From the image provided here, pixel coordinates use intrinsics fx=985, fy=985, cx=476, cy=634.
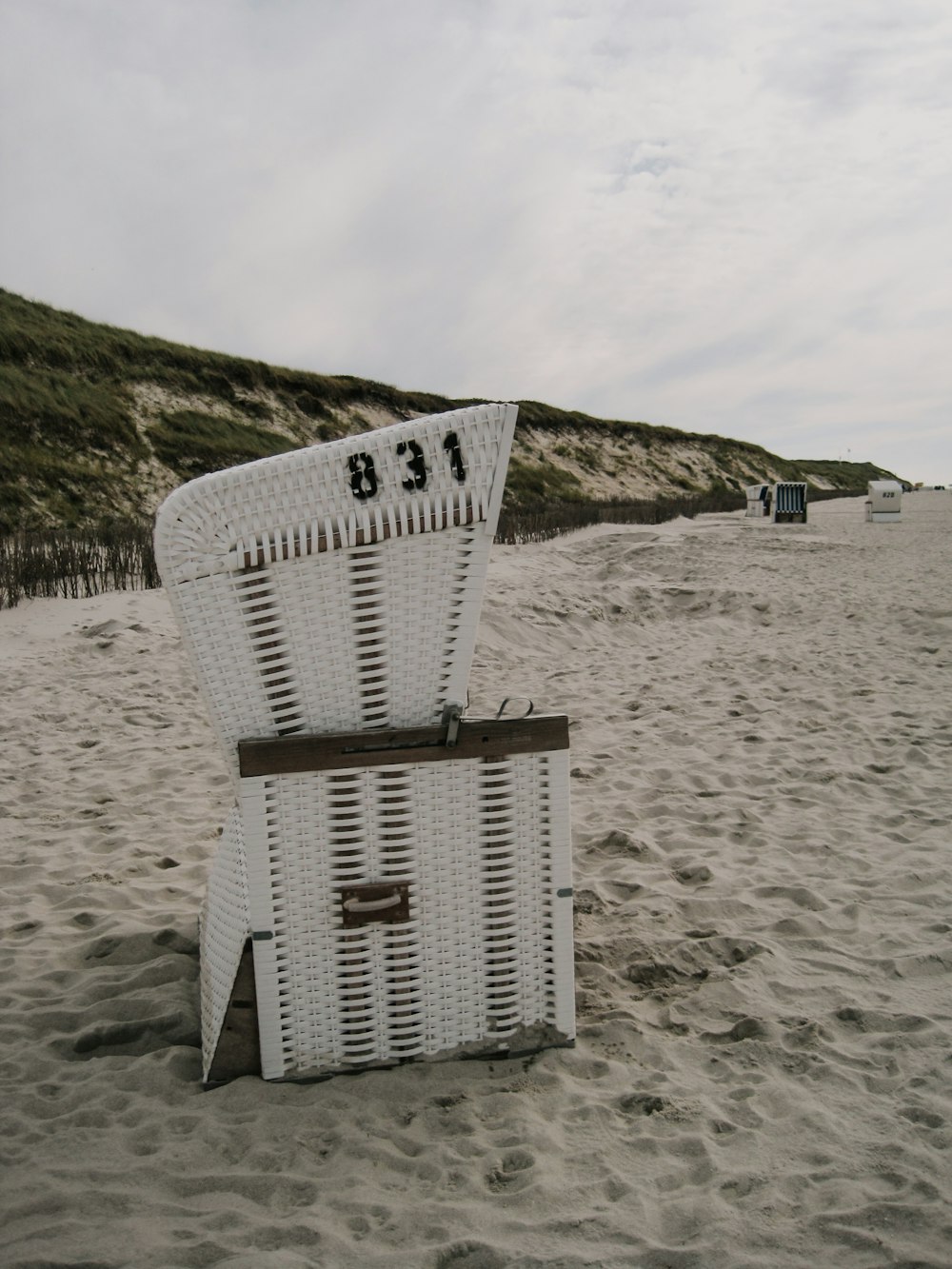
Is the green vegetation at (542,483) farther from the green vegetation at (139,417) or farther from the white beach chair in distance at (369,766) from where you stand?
the white beach chair in distance at (369,766)

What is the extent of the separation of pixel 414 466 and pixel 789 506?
20908 mm

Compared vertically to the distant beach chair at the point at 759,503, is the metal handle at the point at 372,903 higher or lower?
lower

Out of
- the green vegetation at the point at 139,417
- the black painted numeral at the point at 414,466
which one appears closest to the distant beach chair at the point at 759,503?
the green vegetation at the point at 139,417

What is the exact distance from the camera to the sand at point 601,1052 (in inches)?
63.1

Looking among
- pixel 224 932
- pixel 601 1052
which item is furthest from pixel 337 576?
pixel 601 1052

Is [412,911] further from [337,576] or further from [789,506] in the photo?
[789,506]

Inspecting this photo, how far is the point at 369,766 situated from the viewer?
1.95 m

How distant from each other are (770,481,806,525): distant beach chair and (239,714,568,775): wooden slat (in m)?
20.2

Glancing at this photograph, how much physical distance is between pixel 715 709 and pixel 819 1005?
3.12m

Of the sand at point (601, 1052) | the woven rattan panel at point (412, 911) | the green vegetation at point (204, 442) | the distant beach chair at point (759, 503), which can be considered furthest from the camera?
the distant beach chair at point (759, 503)

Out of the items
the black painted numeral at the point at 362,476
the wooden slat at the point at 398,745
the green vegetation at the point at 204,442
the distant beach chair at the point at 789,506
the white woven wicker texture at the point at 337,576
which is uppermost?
the green vegetation at the point at 204,442

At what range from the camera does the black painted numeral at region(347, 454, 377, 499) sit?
1.85 metres

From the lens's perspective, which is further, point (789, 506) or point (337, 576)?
point (789, 506)

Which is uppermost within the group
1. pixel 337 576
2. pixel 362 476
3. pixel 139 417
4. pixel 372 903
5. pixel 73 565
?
pixel 139 417
